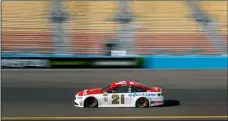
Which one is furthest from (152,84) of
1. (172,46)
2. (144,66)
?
(172,46)

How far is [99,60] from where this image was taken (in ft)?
54.9

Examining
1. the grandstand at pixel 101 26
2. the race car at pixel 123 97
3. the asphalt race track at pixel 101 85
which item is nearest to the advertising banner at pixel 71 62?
the asphalt race track at pixel 101 85

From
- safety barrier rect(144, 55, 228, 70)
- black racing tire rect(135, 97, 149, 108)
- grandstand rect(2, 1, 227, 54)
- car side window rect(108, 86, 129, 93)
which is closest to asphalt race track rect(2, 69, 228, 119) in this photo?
black racing tire rect(135, 97, 149, 108)

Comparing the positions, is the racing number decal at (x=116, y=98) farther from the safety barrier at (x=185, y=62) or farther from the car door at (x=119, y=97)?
the safety barrier at (x=185, y=62)

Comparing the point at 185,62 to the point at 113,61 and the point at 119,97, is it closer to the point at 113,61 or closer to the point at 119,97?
the point at 113,61

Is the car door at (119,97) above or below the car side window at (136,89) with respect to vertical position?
below

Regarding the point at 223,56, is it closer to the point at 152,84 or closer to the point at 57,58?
the point at 152,84

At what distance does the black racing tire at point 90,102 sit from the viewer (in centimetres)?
1062

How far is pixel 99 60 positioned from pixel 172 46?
3659 millimetres

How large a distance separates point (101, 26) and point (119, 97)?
918 centimetres

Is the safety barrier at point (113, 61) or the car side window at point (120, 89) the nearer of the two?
the car side window at point (120, 89)

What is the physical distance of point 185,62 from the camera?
17.0m

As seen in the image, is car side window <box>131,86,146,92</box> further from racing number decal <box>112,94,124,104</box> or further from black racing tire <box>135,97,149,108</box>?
racing number decal <box>112,94,124,104</box>

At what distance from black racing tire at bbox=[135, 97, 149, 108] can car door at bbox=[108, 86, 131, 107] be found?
20 centimetres
